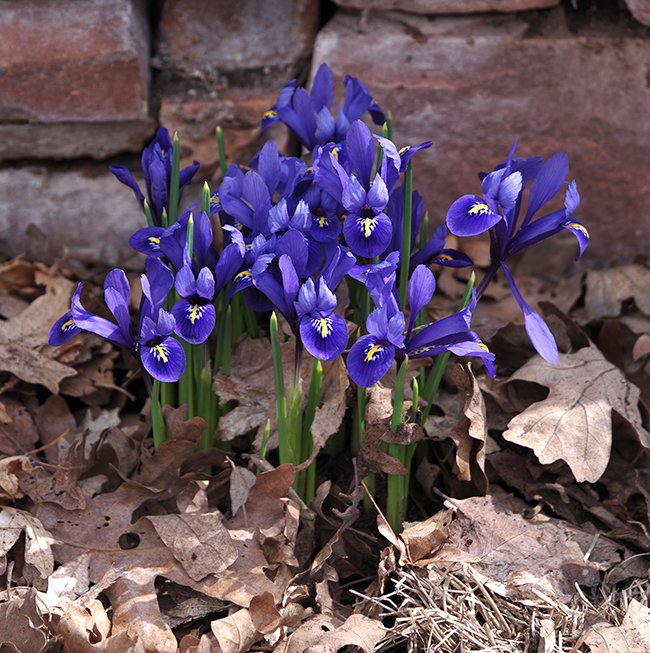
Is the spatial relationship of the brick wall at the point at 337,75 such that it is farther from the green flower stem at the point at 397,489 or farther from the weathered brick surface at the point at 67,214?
the green flower stem at the point at 397,489

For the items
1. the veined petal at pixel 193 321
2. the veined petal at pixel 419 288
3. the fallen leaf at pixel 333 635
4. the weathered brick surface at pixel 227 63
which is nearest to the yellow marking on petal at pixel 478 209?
the veined petal at pixel 419 288

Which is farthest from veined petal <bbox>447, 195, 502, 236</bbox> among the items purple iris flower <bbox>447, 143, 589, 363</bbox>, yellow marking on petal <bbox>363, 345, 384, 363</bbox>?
yellow marking on petal <bbox>363, 345, 384, 363</bbox>

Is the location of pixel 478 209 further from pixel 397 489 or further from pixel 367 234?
pixel 397 489

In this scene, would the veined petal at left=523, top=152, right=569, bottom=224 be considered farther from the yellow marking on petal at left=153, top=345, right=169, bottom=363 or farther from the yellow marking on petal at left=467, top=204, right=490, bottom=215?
the yellow marking on petal at left=153, top=345, right=169, bottom=363

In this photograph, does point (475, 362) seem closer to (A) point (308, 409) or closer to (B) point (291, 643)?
(A) point (308, 409)

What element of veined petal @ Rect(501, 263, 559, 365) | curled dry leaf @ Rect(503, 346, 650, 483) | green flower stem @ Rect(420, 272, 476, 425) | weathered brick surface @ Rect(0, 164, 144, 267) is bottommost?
weathered brick surface @ Rect(0, 164, 144, 267)

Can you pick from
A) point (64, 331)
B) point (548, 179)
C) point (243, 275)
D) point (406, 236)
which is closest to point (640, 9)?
point (548, 179)

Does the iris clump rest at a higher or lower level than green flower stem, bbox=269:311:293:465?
higher

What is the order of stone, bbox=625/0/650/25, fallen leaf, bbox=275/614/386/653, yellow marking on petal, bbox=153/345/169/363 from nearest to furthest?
1. fallen leaf, bbox=275/614/386/653
2. yellow marking on petal, bbox=153/345/169/363
3. stone, bbox=625/0/650/25
